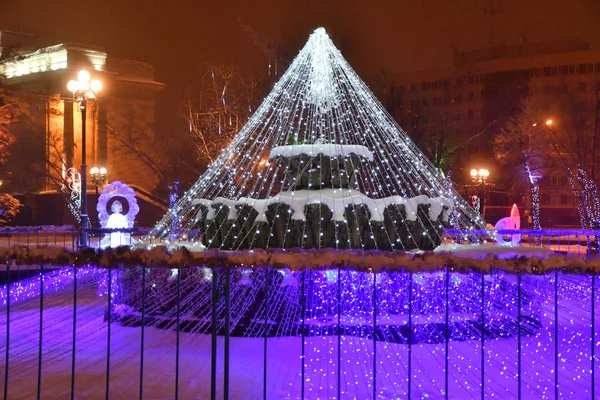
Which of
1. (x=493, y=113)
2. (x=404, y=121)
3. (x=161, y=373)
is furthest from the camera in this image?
(x=493, y=113)

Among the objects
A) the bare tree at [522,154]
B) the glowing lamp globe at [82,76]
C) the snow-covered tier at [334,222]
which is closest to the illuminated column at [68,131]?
the bare tree at [522,154]

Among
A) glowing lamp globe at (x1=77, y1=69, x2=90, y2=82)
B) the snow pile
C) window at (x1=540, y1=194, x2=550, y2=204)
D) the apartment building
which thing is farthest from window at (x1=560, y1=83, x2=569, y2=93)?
the snow pile

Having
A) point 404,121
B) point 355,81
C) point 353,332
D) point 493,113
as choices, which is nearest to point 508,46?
point 493,113

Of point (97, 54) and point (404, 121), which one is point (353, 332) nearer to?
point (404, 121)

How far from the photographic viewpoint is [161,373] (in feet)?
22.0

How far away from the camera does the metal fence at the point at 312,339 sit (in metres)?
6.19

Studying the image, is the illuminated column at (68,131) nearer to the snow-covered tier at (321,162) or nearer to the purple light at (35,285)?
the purple light at (35,285)

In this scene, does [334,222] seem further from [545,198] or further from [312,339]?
[545,198]

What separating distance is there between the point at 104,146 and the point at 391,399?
1740 inches

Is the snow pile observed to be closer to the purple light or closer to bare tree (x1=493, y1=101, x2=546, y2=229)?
the purple light

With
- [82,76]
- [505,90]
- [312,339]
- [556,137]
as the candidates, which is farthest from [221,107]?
[505,90]

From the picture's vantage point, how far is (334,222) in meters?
10.1

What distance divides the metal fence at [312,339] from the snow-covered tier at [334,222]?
129 centimetres

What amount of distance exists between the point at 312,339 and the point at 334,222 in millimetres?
2414
